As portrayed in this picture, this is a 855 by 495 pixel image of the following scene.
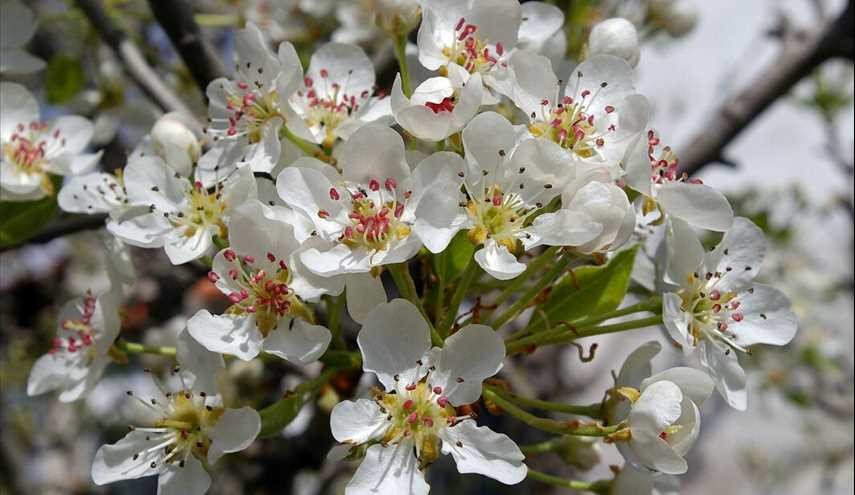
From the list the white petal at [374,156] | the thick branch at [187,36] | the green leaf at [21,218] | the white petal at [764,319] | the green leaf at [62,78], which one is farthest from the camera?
the green leaf at [62,78]

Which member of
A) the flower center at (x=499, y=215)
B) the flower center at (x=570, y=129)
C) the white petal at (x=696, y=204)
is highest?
the flower center at (x=570, y=129)

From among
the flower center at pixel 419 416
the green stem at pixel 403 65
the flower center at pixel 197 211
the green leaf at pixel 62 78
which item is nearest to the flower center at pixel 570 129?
the green stem at pixel 403 65

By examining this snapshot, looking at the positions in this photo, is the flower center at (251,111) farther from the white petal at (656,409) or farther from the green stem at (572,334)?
the white petal at (656,409)

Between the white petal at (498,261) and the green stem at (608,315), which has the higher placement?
the white petal at (498,261)

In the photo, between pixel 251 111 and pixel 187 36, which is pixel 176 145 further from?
pixel 187 36

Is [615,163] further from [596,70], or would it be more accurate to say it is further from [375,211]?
[375,211]

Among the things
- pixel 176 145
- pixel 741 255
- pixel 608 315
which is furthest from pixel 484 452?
pixel 176 145
